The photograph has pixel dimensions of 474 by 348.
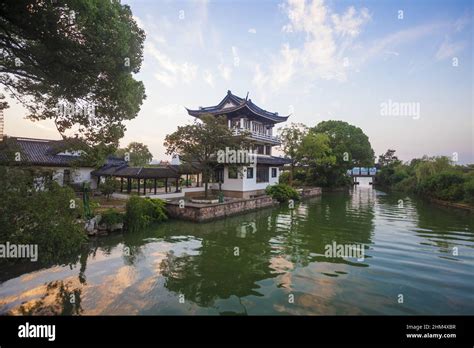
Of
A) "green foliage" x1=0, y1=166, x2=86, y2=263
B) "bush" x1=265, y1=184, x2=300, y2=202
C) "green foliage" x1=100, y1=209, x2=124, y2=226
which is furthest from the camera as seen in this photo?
"bush" x1=265, y1=184, x2=300, y2=202

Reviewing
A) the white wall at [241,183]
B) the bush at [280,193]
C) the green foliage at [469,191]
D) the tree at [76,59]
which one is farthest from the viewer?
the bush at [280,193]

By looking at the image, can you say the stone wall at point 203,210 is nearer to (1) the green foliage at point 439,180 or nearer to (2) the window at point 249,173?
(2) the window at point 249,173

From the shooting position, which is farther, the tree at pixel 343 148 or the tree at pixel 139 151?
the tree at pixel 139 151

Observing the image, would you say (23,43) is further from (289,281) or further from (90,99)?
(289,281)

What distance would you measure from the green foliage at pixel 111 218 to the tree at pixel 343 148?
3077 centimetres

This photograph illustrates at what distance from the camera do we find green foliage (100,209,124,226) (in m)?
11.4

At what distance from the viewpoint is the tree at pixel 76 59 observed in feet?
17.7

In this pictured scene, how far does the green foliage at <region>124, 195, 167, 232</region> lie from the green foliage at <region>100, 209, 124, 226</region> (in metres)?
0.37

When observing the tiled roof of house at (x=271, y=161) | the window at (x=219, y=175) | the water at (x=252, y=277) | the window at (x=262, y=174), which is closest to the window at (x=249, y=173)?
the tiled roof of house at (x=271, y=161)

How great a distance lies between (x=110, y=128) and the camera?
8117 millimetres

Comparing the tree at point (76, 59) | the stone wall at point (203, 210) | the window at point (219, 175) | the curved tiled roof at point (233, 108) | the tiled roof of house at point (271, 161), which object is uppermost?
the curved tiled roof at point (233, 108)

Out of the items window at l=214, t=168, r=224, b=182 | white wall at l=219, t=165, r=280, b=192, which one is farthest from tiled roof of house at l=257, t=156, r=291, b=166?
window at l=214, t=168, r=224, b=182

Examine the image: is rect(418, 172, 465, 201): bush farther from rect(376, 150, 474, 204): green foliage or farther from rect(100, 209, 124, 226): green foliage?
rect(100, 209, 124, 226): green foliage
